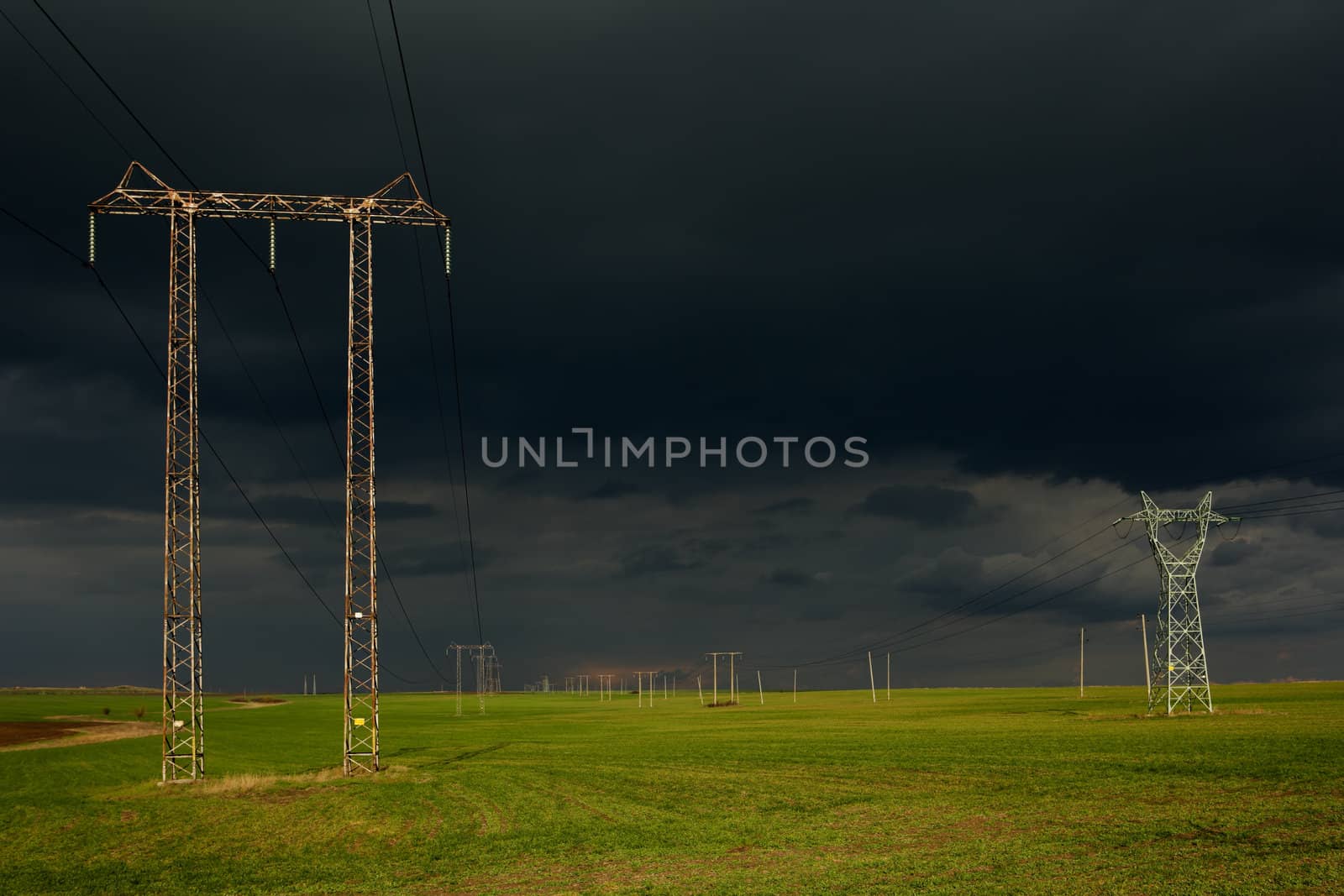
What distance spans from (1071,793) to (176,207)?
46170 mm

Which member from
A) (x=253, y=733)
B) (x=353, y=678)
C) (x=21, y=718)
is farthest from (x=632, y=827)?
(x=21, y=718)

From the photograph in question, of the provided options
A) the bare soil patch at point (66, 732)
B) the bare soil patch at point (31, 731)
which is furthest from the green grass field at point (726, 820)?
the bare soil patch at point (31, 731)

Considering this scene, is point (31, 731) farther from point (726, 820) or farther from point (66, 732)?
point (726, 820)

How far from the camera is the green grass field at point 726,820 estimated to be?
24.3m

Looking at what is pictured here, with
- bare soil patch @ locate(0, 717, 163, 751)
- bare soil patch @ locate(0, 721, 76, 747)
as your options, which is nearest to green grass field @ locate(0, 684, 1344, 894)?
bare soil patch @ locate(0, 717, 163, 751)

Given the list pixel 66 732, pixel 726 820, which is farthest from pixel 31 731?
pixel 726 820

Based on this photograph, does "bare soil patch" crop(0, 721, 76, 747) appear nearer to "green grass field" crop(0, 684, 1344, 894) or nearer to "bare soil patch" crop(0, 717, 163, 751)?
"bare soil patch" crop(0, 717, 163, 751)

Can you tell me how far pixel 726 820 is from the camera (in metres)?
33.7

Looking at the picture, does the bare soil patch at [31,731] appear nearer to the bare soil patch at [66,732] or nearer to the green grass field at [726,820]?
the bare soil patch at [66,732]

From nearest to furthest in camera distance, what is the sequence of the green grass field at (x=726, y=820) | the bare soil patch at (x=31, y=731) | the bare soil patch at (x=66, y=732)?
1. the green grass field at (x=726, y=820)
2. the bare soil patch at (x=66, y=732)
3. the bare soil patch at (x=31, y=731)

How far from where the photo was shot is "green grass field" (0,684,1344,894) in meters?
24.3

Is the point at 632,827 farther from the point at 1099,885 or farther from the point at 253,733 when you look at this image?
the point at 253,733

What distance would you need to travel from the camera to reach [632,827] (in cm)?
3262

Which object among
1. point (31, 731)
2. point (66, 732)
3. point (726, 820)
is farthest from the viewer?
point (66, 732)
